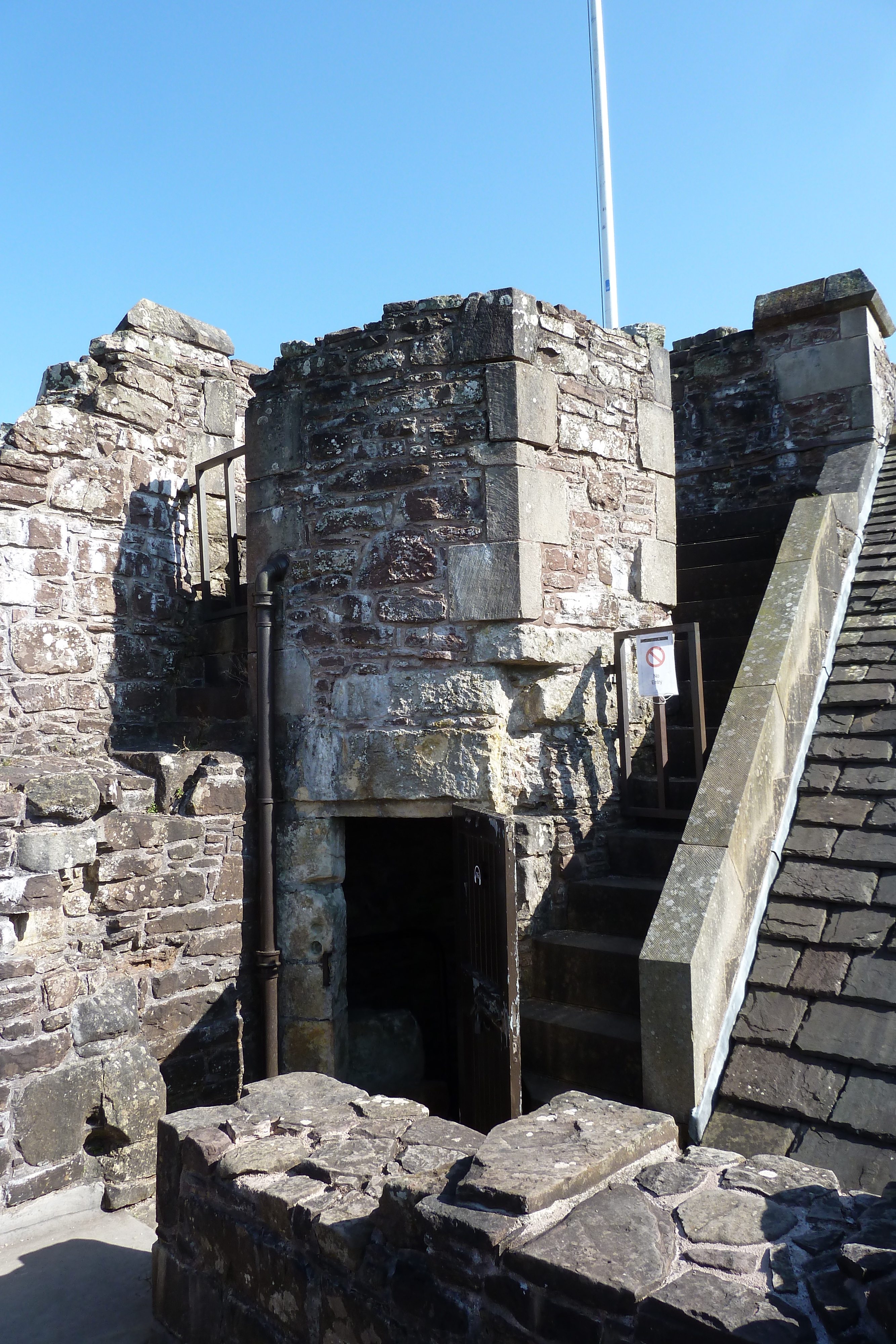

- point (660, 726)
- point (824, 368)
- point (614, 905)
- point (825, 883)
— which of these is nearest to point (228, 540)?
point (660, 726)

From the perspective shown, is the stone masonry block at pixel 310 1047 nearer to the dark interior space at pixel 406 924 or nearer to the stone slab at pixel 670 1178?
the dark interior space at pixel 406 924

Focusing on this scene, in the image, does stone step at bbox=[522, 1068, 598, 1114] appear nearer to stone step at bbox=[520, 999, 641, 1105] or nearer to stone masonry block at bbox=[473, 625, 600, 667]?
stone step at bbox=[520, 999, 641, 1105]

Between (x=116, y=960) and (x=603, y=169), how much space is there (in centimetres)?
1015

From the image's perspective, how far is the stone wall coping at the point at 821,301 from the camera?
699cm

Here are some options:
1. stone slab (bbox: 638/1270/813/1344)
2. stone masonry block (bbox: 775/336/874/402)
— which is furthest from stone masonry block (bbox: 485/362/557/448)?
stone slab (bbox: 638/1270/813/1344)

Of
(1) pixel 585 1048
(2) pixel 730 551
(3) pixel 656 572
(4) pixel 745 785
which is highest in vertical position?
(2) pixel 730 551

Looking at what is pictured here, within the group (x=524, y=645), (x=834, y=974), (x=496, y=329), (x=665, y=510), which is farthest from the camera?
(x=665, y=510)

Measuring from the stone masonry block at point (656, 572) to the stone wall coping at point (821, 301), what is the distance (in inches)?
109

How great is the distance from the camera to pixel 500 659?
16.2 ft

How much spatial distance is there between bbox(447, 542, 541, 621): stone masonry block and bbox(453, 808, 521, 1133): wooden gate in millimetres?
1022

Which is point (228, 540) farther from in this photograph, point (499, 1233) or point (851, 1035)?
point (499, 1233)

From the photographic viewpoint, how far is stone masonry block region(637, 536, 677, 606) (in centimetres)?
553

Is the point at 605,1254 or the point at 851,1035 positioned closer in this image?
the point at 605,1254

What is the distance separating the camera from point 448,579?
5.00 m
